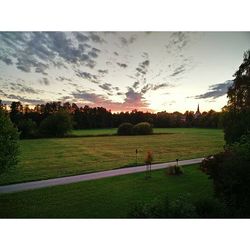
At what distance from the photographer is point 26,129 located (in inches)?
318

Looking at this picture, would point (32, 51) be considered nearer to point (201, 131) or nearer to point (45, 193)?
point (45, 193)

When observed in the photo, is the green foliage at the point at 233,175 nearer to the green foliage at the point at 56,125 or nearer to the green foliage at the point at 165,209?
the green foliage at the point at 165,209

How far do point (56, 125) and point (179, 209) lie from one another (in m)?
3.13

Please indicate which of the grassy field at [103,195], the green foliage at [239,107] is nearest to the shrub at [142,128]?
the grassy field at [103,195]

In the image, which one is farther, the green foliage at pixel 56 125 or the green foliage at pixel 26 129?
the green foliage at pixel 56 125

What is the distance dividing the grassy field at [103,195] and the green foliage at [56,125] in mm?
1197

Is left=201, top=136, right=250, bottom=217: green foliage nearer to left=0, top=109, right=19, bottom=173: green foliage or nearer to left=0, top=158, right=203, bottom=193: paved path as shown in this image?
left=0, top=158, right=203, bottom=193: paved path

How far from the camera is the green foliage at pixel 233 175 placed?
7.27 metres

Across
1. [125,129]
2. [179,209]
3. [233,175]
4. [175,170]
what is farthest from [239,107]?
[179,209]

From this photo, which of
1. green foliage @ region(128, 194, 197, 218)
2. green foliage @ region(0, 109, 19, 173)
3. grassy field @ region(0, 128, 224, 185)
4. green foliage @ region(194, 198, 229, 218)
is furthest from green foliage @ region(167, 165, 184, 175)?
green foliage @ region(0, 109, 19, 173)
